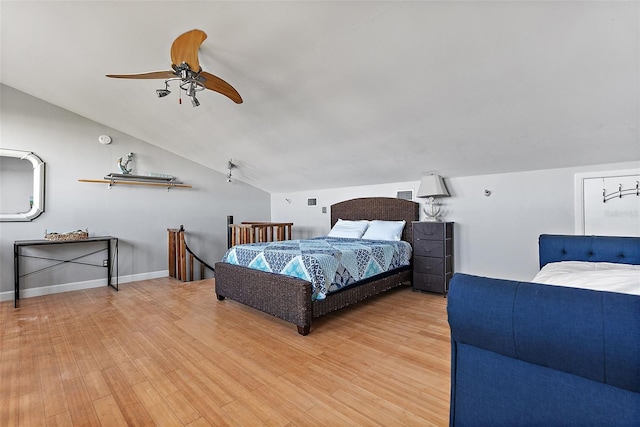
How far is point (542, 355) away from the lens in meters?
0.91

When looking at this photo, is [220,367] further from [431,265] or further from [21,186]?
[21,186]

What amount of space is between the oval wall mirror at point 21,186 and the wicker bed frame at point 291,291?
292 centimetres

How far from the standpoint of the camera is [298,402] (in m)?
1.65

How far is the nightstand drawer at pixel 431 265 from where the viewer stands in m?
3.73

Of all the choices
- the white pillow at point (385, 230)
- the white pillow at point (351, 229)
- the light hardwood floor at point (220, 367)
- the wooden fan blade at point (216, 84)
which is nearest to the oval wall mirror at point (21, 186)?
the light hardwood floor at point (220, 367)

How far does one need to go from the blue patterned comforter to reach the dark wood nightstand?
345 millimetres

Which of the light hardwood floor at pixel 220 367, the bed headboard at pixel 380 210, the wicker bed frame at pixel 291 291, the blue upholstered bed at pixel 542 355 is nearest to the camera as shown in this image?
the blue upholstered bed at pixel 542 355

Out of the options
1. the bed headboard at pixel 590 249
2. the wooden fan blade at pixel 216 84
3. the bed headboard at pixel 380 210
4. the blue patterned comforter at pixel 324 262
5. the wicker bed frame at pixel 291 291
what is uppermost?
the wooden fan blade at pixel 216 84

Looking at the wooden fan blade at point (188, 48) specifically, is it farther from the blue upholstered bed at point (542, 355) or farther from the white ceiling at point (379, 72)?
the blue upholstered bed at point (542, 355)

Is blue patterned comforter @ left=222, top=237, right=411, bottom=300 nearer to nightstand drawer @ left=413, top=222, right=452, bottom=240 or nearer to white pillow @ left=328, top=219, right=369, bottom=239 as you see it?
nightstand drawer @ left=413, top=222, right=452, bottom=240

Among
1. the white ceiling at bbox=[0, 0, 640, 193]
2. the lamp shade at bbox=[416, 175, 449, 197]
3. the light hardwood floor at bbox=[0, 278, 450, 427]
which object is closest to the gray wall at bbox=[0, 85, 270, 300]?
the white ceiling at bbox=[0, 0, 640, 193]

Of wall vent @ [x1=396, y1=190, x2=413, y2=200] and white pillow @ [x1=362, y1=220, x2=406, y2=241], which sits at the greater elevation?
wall vent @ [x1=396, y1=190, x2=413, y2=200]

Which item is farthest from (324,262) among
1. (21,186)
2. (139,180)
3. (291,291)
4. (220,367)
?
(21,186)

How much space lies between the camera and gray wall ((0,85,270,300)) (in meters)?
3.90
